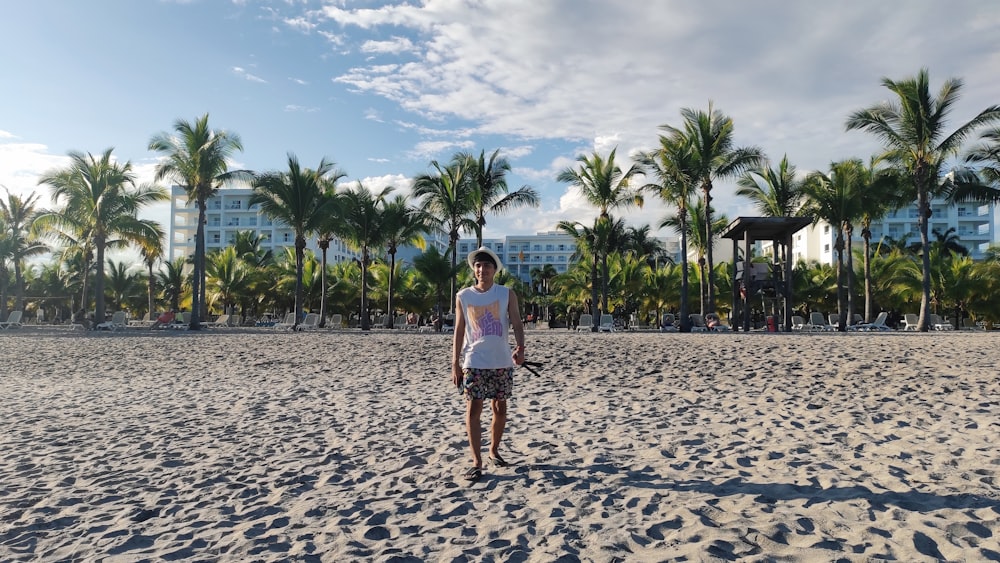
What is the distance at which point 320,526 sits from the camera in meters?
3.65

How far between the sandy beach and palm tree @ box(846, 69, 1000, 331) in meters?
16.7

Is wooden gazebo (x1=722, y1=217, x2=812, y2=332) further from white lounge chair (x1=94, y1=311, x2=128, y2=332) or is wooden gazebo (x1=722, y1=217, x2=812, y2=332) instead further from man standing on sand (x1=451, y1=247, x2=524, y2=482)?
white lounge chair (x1=94, y1=311, x2=128, y2=332)

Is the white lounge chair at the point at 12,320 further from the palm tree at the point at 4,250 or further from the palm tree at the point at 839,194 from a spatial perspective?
the palm tree at the point at 839,194

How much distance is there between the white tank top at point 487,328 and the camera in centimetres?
438

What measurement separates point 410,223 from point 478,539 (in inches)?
1180

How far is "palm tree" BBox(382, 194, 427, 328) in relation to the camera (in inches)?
1260

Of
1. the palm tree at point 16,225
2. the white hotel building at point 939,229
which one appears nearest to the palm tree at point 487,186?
the palm tree at point 16,225

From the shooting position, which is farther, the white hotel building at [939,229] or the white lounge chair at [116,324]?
the white hotel building at [939,229]

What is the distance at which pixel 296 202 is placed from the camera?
28.6 meters

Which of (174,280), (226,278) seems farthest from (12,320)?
(174,280)

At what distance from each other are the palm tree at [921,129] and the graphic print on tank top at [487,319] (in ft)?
78.1

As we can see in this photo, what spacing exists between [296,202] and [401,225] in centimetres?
575

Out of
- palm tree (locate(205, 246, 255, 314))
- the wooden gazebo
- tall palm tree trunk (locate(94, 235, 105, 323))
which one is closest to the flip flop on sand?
the wooden gazebo

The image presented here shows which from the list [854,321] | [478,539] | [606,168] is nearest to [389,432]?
[478,539]
